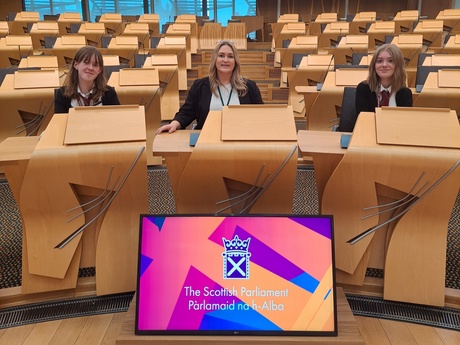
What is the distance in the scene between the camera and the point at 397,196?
1.67 m

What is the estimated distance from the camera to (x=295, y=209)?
2539 mm

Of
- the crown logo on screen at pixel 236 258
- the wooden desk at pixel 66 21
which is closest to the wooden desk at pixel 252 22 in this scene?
the wooden desk at pixel 66 21

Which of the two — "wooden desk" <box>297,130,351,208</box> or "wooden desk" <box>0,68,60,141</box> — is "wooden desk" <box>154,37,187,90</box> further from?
"wooden desk" <box>297,130,351,208</box>

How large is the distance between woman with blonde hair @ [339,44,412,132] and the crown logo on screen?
1.19m

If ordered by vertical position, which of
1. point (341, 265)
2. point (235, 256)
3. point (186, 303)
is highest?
point (235, 256)

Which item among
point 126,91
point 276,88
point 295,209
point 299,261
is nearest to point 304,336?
point 299,261

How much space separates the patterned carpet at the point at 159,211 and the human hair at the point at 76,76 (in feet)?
2.32

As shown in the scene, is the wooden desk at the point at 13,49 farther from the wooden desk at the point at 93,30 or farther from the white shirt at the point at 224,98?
the white shirt at the point at 224,98

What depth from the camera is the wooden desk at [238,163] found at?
1643 mm

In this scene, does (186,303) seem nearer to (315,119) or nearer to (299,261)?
(299,261)

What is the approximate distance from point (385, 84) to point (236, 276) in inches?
52.9

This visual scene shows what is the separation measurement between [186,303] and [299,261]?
338 millimetres

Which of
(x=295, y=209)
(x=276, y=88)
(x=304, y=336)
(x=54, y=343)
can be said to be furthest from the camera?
(x=276, y=88)

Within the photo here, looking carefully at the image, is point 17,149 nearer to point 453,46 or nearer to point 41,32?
point 453,46
